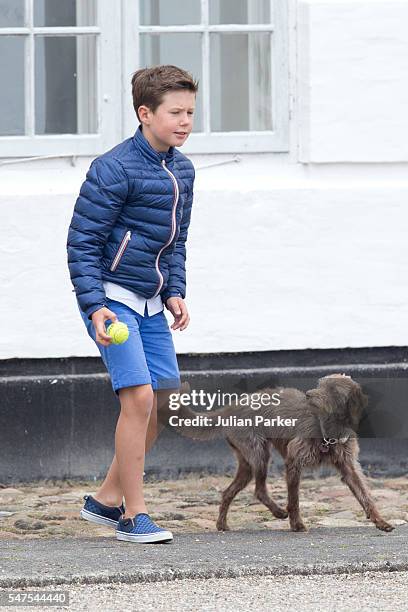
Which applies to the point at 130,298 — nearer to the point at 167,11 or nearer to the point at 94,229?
the point at 94,229

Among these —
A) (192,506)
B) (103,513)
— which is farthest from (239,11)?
(103,513)

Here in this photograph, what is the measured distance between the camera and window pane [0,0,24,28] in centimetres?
814

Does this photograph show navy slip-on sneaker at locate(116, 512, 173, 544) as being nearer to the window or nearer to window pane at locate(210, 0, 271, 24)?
the window

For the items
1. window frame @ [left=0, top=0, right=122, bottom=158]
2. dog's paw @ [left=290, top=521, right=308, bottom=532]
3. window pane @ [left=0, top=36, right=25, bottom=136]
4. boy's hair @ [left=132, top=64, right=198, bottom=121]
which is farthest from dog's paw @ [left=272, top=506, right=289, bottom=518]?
window pane @ [left=0, top=36, right=25, bottom=136]

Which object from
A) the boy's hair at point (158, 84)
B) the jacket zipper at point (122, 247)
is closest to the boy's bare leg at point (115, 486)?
the jacket zipper at point (122, 247)

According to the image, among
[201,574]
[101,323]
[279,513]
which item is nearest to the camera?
[201,574]

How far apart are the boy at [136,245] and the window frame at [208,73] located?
6.54 feet

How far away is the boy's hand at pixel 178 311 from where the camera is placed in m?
6.26

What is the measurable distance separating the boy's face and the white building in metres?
1.96

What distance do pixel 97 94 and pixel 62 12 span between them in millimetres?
490

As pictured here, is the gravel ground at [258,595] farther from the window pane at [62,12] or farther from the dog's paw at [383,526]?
the window pane at [62,12]

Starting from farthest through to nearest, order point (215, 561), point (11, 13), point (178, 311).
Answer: point (11, 13), point (178, 311), point (215, 561)

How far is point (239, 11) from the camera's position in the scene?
831cm

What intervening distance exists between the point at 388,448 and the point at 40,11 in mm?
3140
